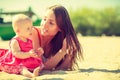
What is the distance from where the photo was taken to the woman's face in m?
4.74

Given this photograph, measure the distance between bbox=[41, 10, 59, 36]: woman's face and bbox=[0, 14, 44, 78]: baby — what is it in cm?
32

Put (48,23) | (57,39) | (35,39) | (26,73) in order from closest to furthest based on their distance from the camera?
(26,73)
(48,23)
(35,39)
(57,39)

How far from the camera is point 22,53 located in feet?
14.3

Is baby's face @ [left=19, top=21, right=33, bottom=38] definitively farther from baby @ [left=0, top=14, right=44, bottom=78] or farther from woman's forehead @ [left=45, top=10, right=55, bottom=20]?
woman's forehead @ [left=45, top=10, right=55, bottom=20]

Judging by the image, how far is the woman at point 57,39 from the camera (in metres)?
4.80

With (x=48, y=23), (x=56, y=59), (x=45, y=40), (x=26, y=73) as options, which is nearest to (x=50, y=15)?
(x=48, y=23)

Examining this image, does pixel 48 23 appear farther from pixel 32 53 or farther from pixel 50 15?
pixel 32 53

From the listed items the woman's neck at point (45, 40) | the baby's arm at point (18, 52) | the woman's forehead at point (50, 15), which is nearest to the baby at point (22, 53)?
the baby's arm at point (18, 52)

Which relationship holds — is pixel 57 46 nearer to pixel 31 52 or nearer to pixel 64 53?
pixel 64 53

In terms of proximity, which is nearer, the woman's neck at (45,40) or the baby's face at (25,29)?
the baby's face at (25,29)

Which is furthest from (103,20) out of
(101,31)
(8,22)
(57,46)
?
(57,46)

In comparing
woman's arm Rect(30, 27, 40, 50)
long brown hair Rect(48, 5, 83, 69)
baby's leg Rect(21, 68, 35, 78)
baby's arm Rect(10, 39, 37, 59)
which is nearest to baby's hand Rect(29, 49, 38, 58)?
baby's arm Rect(10, 39, 37, 59)

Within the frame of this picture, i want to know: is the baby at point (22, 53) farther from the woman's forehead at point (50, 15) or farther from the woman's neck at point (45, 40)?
the woman's neck at point (45, 40)

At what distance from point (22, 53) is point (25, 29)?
0.32m
